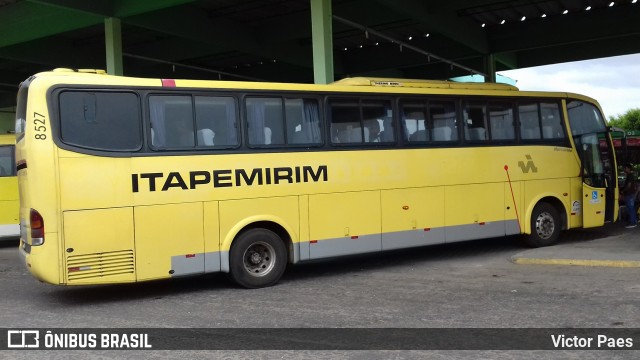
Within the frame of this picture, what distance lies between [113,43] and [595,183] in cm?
1295

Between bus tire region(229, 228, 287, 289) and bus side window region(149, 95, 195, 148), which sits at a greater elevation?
bus side window region(149, 95, 195, 148)

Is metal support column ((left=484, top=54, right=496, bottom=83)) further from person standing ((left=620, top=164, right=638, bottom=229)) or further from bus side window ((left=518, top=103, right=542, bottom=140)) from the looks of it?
bus side window ((left=518, top=103, right=542, bottom=140))

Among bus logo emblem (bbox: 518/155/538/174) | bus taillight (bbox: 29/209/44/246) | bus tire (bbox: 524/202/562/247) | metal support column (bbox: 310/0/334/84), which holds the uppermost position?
metal support column (bbox: 310/0/334/84)

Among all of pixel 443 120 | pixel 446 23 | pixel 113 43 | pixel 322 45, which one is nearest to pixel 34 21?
pixel 113 43

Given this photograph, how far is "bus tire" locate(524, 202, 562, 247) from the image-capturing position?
11.7m

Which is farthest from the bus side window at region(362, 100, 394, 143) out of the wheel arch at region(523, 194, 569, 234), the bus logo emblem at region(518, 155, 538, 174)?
the wheel arch at region(523, 194, 569, 234)

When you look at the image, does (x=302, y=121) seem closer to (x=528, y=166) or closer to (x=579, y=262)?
(x=528, y=166)

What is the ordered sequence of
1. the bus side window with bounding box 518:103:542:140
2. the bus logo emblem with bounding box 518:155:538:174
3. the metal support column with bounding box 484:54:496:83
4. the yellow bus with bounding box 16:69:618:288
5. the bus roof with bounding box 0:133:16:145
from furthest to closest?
the metal support column with bounding box 484:54:496:83
the bus roof with bounding box 0:133:16:145
the bus side window with bounding box 518:103:542:140
the bus logo emblem with bounding box 518:155:538:174
the yellow bus with bounding box 16:69:618:288

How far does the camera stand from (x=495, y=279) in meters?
8.80

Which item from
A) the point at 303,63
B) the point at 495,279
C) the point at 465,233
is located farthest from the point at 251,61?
the point at 495,279

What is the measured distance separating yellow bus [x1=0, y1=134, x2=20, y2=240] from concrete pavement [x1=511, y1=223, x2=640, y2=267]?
1261cm

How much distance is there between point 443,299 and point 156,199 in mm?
4099

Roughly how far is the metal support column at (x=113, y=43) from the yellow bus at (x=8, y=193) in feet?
11.1

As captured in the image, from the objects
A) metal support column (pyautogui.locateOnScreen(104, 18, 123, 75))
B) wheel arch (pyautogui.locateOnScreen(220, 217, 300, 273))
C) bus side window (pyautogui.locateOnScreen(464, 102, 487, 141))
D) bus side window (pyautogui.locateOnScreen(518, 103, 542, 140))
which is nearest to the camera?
wheel arch (pyautogui.locateOnScreen(220, 217, 300, 273))
